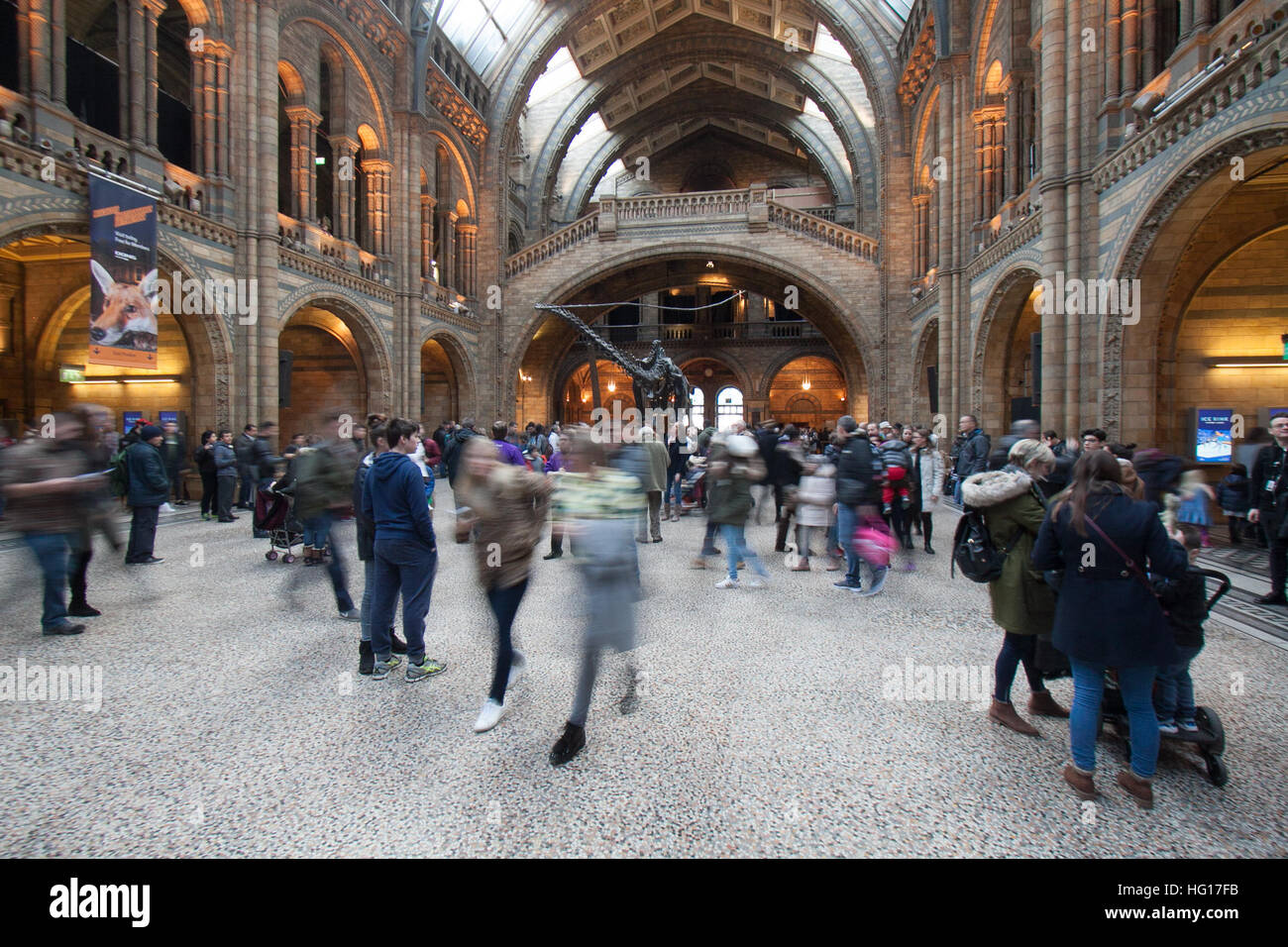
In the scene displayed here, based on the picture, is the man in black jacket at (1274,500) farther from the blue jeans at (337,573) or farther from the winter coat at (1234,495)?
the blue jeans at (337,573)

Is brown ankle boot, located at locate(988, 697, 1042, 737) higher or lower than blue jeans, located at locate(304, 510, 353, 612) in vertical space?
lower

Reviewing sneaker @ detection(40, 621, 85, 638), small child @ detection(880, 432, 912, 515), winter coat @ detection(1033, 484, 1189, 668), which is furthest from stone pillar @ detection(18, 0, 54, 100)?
winter coat @ detection(1033, 484, 1189, 668)

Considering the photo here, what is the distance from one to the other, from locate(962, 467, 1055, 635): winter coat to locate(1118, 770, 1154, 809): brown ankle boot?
66 centimetres

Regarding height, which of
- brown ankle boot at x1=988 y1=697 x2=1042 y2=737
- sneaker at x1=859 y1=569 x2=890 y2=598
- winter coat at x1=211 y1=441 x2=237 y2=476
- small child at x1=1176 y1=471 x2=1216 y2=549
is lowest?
brown ankle boot at x1=988 y1=697 x2=1042 y2=737

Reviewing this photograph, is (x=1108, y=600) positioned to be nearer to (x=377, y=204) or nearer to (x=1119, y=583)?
(x=1119, y=583)

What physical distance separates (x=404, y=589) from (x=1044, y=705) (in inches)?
152

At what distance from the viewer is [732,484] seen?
608cm

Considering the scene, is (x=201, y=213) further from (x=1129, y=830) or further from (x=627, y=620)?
(x=1129, y=830)

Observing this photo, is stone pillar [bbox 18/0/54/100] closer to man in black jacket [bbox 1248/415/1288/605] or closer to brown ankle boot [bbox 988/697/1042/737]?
brown ankle boot [bbox 988/697/1042/737]

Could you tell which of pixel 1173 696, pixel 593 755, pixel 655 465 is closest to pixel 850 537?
pixel 655 465

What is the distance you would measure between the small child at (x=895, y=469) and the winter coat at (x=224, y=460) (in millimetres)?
9978

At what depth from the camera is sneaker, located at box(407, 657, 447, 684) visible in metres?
3.95

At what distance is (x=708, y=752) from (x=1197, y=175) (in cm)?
898

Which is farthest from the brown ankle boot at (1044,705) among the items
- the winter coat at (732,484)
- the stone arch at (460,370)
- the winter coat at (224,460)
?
the stone arch at (460,370)
